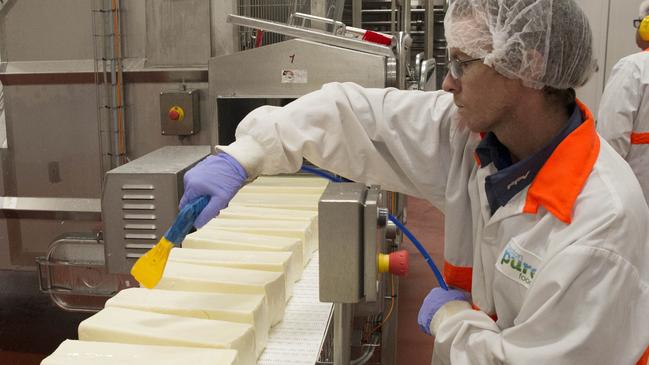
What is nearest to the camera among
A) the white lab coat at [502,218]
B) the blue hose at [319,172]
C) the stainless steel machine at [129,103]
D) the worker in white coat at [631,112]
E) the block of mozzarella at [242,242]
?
the white lab coat at [502,218]

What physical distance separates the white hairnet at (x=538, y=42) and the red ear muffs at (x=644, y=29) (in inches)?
88.9

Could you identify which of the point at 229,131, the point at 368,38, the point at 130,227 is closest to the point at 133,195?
the point at 130,227

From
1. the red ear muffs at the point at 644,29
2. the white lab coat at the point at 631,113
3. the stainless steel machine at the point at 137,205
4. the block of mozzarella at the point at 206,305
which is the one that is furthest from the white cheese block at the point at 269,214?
the red ear muffs at the point at 644,29

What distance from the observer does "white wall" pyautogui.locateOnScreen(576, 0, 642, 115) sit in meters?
4.60

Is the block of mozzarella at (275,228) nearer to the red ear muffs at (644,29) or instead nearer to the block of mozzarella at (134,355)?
the block of mozzarella at (134,355)

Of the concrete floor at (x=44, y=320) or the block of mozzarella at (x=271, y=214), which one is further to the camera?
the concrete floor at (x=44, y=320)

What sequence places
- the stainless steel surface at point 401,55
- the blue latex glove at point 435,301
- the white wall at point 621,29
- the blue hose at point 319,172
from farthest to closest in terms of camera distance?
the white wall at point 621,29, the stainless steel surface at point 401,55, the blue hose at point 319,172, the blue latex glove at point 435,301

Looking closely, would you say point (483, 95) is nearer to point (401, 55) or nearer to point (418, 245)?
point (418, 245)

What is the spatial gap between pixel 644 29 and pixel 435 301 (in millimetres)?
2406

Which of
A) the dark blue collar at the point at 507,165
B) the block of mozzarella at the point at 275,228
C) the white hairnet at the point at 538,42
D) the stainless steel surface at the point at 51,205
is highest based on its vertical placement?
the white hairnet at the point at 538,42

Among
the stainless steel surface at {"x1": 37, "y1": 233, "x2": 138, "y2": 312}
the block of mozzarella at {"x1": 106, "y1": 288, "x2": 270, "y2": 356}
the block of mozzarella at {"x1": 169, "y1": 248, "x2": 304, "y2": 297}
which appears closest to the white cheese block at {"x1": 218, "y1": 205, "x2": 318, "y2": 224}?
the block of mozzarella at {"x1": 169, "y1": 248, "x2": 304, "y2": 297}

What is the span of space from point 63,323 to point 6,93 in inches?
50.1

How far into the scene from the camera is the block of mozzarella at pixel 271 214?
163 cm

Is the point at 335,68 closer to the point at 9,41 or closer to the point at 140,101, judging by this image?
the point at 140,101
